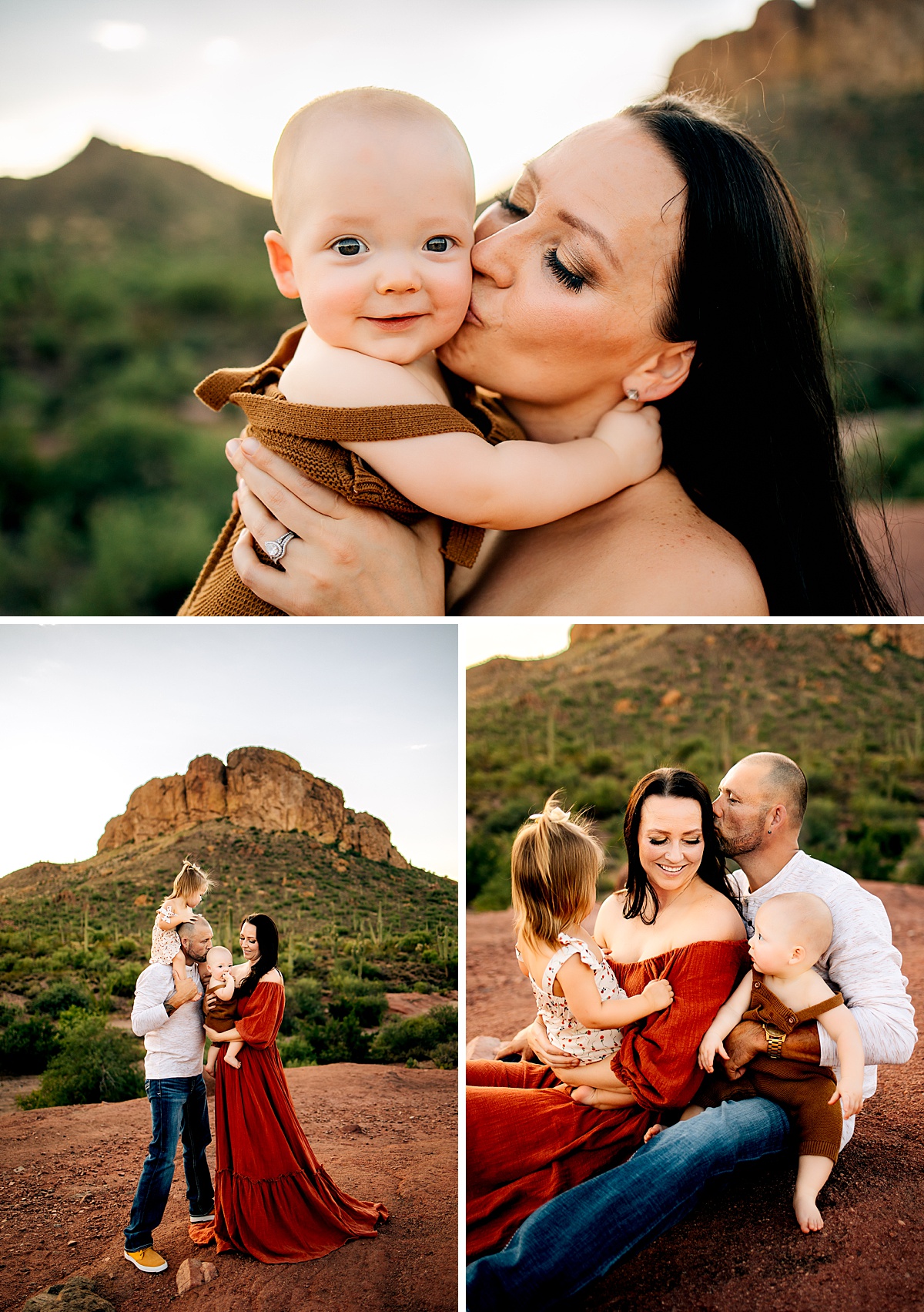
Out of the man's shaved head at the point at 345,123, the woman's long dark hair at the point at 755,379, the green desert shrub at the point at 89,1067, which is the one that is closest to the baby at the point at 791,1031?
the woman's long dark hair at the point at 755,379

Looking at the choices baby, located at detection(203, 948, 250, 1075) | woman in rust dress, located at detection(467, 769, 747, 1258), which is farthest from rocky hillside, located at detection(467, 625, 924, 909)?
baby, located at detection(203, 948, 250, 1075)

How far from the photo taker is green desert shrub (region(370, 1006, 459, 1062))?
1.87m

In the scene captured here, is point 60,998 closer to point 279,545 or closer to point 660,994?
point 279,545

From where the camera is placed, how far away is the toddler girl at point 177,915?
1.84m

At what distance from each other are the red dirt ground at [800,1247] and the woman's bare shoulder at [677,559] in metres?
0.95

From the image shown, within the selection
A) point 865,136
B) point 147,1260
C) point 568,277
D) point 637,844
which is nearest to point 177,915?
point 147,1260

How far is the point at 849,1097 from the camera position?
1.71 m

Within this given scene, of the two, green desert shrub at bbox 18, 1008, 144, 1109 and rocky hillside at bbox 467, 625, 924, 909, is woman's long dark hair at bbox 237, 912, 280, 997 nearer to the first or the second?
green desert shrub at bbox 18, 1008, 144, 1109

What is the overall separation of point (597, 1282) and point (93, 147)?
Answer: 96.4 ft

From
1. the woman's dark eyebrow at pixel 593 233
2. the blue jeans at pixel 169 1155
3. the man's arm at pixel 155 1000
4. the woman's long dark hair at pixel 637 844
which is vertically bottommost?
the blue jeans at pixel 169 1155

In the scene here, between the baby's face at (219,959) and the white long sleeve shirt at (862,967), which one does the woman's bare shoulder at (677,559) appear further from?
the baby's face at (219,959)

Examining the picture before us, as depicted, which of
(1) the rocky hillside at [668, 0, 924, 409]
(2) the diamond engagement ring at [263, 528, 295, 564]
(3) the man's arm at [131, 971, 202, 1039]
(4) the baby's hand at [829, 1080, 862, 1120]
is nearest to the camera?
(4) the baby's hand at [829, 1080, 862, 1120]

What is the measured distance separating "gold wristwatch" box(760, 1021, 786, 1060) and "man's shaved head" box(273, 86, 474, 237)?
1.69 meters

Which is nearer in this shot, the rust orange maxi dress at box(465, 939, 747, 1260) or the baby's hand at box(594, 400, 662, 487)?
the rust orange maxi dress at box(465, 939, 747, 1260)
